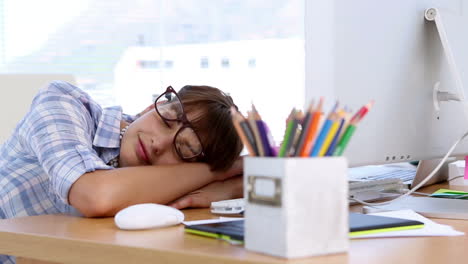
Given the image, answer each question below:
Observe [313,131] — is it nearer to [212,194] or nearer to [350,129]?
[350,129]

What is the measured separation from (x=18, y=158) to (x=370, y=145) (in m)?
0.75

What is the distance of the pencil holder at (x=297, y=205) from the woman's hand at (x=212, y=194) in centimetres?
52

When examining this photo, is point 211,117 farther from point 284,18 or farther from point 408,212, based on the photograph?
point 284,18

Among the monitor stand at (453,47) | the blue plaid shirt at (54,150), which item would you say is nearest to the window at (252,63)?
the blue plaid shirt at (54,150)

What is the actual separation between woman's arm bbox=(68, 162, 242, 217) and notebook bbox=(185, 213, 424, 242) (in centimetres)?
23

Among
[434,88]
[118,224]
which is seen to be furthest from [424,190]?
[118,224]

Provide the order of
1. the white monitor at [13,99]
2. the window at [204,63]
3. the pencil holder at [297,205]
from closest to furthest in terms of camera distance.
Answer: the pencil holder at [297,205]
the white monitor at [13,99]
the window at [204,63]

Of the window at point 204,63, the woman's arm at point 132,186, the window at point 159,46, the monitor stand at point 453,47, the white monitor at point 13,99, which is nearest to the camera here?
the woman's arm at point 132,186

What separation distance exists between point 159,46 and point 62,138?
274 centimetres

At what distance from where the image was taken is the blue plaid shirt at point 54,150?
1099mm

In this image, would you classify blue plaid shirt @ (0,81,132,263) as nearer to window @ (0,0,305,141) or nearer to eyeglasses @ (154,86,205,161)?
eyeglasses @ (154,86,205,161)

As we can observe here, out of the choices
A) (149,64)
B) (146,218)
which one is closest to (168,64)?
(149,64)

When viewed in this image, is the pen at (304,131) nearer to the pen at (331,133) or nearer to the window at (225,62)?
the pen at (331,133)

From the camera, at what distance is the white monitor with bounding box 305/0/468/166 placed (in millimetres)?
963
